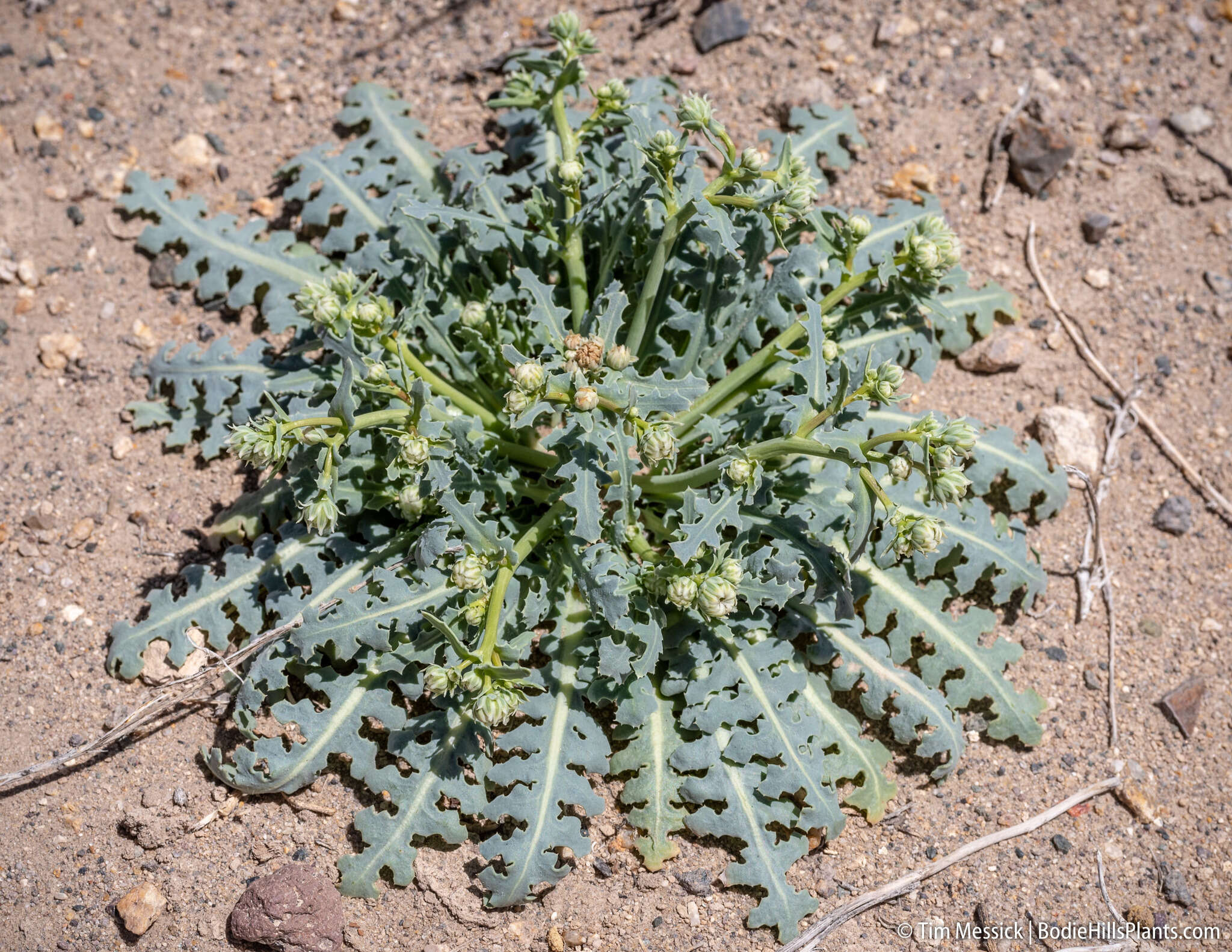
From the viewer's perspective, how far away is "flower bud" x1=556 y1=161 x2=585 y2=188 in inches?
158

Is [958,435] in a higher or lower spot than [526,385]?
lower

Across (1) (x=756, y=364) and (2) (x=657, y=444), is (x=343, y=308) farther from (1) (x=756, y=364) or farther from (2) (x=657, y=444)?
(1) (x=756, y=364)

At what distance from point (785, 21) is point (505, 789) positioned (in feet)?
17.7

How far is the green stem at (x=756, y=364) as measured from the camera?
4.20 meters

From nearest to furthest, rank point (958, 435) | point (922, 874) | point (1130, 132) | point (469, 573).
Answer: point (958, 435) < point (469, 573) < point (922, 874) < point (1130, 132)

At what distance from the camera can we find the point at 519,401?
3477 mm

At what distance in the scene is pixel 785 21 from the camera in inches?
246

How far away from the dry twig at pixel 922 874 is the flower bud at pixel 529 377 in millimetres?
2869

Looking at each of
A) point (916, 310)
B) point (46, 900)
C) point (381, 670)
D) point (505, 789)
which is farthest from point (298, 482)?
point (916, 310)

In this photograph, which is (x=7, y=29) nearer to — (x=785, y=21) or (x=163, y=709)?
(x=163, y=709)

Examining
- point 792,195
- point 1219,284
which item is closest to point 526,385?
point 792,195

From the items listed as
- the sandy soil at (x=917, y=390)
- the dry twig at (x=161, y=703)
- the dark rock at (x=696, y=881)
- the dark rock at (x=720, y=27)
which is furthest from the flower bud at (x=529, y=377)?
the dark rock at (x=720, y=27)

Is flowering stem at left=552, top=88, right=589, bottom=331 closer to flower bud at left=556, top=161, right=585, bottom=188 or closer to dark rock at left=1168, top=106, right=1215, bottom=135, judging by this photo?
flower bud at left=556, top=161, right=585, bottom=188

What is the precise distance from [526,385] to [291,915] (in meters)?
2.69
